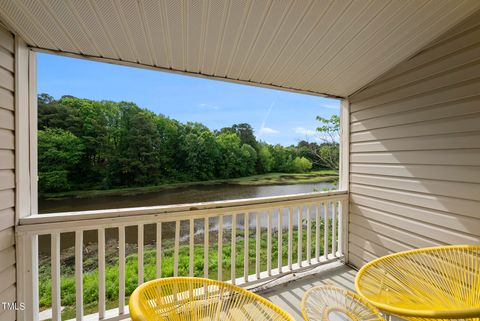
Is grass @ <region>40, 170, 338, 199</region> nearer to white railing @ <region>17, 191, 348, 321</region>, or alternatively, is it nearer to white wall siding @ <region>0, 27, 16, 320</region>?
white railing @ <region>17, 191, 348, 321</region>

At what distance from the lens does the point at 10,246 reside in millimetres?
1435

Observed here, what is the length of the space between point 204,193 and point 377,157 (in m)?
2.20

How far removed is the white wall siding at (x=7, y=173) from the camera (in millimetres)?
1350

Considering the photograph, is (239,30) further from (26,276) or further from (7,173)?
(26,276)

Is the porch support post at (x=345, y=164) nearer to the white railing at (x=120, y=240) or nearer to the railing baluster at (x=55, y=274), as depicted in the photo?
the white railing at (x=120, y=240)

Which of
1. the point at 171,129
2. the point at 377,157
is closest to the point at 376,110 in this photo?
the point at 377,157

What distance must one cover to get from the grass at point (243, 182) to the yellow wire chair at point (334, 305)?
7.17 ft

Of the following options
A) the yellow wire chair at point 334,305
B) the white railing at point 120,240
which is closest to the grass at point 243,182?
the white railing at point 120,240

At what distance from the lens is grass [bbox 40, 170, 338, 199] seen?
232 centimetres

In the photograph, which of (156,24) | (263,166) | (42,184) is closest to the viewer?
(156,24)

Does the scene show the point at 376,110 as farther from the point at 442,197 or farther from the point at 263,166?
the point at 263,166

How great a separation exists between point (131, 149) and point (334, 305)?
269 cm

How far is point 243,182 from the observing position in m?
3.61

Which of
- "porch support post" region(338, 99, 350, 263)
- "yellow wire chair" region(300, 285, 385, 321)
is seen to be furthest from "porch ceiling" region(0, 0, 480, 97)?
"yellow wire chair" region(300, 285, 385, 321)
